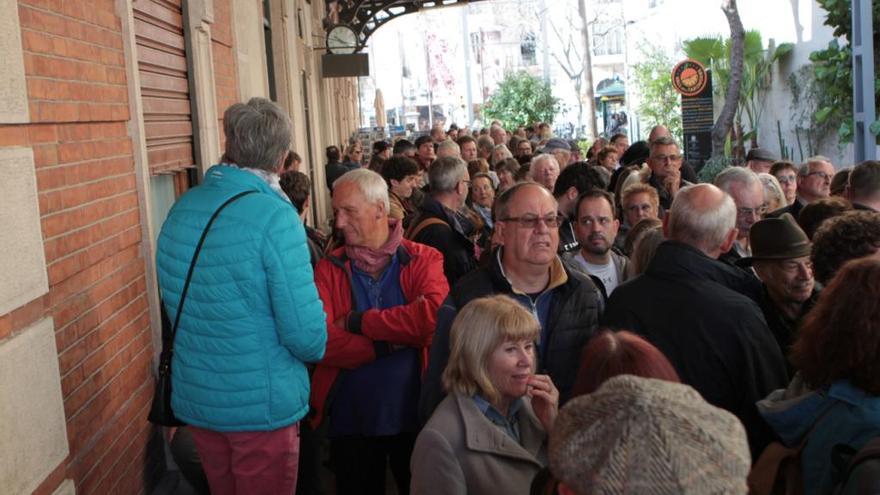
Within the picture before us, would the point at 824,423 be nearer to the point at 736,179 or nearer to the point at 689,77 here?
the point at 736,179

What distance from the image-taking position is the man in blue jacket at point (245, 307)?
3.71 meters

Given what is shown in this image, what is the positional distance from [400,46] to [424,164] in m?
73.3

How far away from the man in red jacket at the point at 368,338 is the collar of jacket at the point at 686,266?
3.12 ft

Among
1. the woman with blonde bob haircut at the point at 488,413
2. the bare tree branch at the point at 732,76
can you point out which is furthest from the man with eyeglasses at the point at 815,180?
the bare tree branch at the point at 732,76

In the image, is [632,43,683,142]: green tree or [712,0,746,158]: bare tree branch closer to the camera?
[712,0,746,158]: bare tree branch

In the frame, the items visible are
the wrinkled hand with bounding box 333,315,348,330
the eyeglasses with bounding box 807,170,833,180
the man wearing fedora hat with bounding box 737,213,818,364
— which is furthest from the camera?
A: the eyeglasses with bounding box 807,170,833,180

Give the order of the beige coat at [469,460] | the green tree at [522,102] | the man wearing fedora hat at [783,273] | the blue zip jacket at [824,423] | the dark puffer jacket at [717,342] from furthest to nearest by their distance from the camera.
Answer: the green tree at [522,102] < the man wearing fedora hat at [783,273] < the dark puffer jacket at [717,342] < the beige coat at [469,460] < the blue zip jacket at [824,423]

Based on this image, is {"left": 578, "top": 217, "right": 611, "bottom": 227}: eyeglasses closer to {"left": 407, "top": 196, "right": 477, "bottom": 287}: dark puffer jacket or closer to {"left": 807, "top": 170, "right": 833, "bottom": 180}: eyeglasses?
→ {"left": 407, "top": 196, "right": 477, "bottom": 287}: dark puffer jacket

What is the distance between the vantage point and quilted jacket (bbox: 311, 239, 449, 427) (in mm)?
4340

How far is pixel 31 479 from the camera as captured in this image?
361 centimetres

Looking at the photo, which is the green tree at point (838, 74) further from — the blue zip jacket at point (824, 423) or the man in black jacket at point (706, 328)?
the blue zip jacket at point (824, 423)

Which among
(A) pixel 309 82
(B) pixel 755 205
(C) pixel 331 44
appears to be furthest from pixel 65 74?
(C) pixel 331 44

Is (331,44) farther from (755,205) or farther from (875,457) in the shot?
(875,457)

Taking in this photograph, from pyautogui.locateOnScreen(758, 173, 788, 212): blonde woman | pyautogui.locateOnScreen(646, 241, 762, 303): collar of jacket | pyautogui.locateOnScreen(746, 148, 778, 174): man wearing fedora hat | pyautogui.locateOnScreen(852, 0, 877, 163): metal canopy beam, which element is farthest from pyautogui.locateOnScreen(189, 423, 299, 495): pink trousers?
pyautogui.locateOnScreen(852, 0, 877, 163): metal canopy beam
